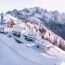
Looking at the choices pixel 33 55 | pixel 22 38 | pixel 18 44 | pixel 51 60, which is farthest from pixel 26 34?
pixel 51 60

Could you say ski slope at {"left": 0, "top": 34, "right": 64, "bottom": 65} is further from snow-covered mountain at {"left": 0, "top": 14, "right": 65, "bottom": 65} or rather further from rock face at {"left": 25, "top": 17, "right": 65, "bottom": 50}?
rock face at {"left": 25, "top": 17, "right": 65, "bottom": 50}

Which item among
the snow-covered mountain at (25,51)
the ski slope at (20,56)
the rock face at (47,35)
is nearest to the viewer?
the ski slope at (20,56)

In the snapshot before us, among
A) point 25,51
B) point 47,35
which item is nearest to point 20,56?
point 25,51

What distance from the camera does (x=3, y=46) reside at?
2953 inches

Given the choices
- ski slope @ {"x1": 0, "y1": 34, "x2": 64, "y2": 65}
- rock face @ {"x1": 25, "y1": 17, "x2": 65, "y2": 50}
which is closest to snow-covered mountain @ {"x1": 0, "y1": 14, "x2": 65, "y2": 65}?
ski slope @ {"x1": 0, "y1": 34, "x2": 64, "y2": 65}

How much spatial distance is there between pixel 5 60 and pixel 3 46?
44.1ft

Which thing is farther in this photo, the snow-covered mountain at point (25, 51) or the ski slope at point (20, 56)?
the snow-covered mountain at point (25, 51)

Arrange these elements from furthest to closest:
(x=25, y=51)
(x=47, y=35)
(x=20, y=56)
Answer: (x=47, y=35) → (x=25, y=51) → (x=20, y=56)

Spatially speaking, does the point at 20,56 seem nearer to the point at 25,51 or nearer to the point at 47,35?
the point at 25,51

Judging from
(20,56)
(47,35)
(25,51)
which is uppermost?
(20,56)

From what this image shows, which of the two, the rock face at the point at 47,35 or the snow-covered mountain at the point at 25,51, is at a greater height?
the snow-covered mountain at the point at 25,51

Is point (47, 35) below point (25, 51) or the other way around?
below

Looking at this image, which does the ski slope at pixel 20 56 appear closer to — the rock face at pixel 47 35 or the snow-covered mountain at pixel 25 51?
the snow-covered mountain at pixel 25 51

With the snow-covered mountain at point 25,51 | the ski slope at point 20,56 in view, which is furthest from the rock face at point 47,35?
the ski slope at point 20,56
